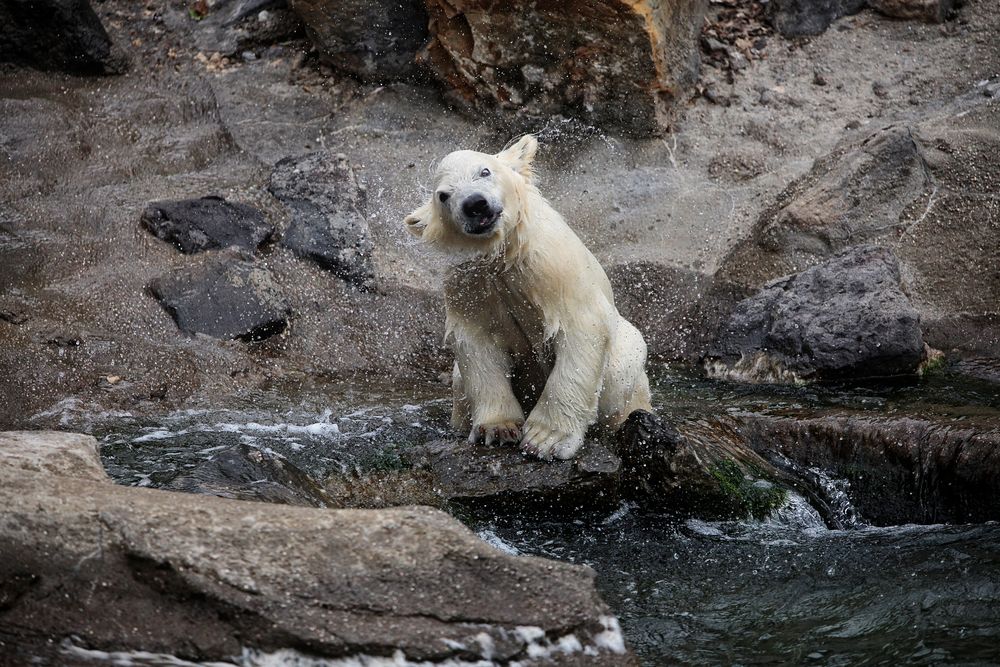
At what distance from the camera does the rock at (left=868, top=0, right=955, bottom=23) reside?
10.1m

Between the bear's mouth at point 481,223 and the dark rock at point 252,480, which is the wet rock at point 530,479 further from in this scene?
the bear's mouth at point 481,223

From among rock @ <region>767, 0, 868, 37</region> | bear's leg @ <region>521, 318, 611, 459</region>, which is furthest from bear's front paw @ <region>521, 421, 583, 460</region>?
rock @ <region>767, 0, 868, 37</region>

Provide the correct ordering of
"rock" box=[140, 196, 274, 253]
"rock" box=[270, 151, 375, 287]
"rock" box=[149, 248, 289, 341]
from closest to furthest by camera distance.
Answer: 1. "rock" box=[149, 248, 289, 341]
2. "rock" box=[140, 196, 274, 253]
3. "rock" box=[270, 151, 375, 287]

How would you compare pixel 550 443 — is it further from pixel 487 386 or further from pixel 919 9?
pixel 919 9

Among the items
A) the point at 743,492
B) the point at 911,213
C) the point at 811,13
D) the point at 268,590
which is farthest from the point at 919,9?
the point at 268,590

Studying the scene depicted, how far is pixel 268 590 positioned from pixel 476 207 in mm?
2333

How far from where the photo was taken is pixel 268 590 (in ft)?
10.7

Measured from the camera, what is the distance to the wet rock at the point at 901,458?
223 inches

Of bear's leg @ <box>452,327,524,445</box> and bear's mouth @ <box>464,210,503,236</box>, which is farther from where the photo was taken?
bear's leg @ <box>452,327,524,445</box>

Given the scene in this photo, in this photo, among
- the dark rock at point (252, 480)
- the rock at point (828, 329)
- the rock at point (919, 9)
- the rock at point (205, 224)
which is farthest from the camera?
the rock at point (919, 9)

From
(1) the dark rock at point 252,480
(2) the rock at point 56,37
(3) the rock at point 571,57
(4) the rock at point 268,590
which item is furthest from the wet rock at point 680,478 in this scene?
(2) the rock at point 56,37

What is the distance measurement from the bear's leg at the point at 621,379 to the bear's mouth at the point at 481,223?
107 cm

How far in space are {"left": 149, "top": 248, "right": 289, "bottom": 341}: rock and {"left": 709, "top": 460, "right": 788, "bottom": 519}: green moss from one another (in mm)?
3935

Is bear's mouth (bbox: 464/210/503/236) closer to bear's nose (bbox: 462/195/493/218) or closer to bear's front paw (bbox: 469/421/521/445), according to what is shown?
bear's nose (bbox: 462/195/493/218)
